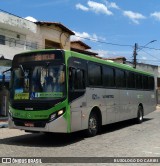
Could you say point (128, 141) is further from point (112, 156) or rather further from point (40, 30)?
point (40, 30)

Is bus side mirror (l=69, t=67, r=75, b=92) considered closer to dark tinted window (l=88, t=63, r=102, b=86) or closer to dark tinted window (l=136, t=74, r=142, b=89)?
dark tinted window (l=88, t=63, r=102, b=86)

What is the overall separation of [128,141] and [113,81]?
3.99 meters

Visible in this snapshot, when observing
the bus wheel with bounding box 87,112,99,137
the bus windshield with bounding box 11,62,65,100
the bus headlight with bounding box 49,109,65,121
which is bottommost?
the bus wheel with bounding box 87,112,99,137

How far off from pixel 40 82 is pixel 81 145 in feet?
7.82

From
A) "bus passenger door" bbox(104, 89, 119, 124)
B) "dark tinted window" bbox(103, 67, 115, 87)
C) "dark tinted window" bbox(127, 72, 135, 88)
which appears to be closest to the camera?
"dark tinted window" bbox(103, 67, 115, 87)

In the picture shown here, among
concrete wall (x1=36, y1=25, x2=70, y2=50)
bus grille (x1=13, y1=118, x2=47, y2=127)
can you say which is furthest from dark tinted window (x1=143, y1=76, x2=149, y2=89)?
concrete wall (x1=36, y1=25, x2=70, y2=50)

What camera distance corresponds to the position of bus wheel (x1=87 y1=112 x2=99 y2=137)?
1367 centimetres

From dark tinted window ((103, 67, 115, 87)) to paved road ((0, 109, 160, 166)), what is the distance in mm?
2149

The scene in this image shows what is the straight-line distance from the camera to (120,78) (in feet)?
56.1

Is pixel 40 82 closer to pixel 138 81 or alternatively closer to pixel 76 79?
pixel 76 79

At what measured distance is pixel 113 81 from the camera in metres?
16.1

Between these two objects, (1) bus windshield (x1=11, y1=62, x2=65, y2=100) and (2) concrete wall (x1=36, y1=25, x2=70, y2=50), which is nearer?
(1) bus windshield (x1=11, y1=62, x2=65, y2=100)

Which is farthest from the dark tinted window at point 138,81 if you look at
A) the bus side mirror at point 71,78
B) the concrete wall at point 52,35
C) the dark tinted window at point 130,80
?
the concrete wall at point 52,35

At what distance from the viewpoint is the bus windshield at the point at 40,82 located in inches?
462
